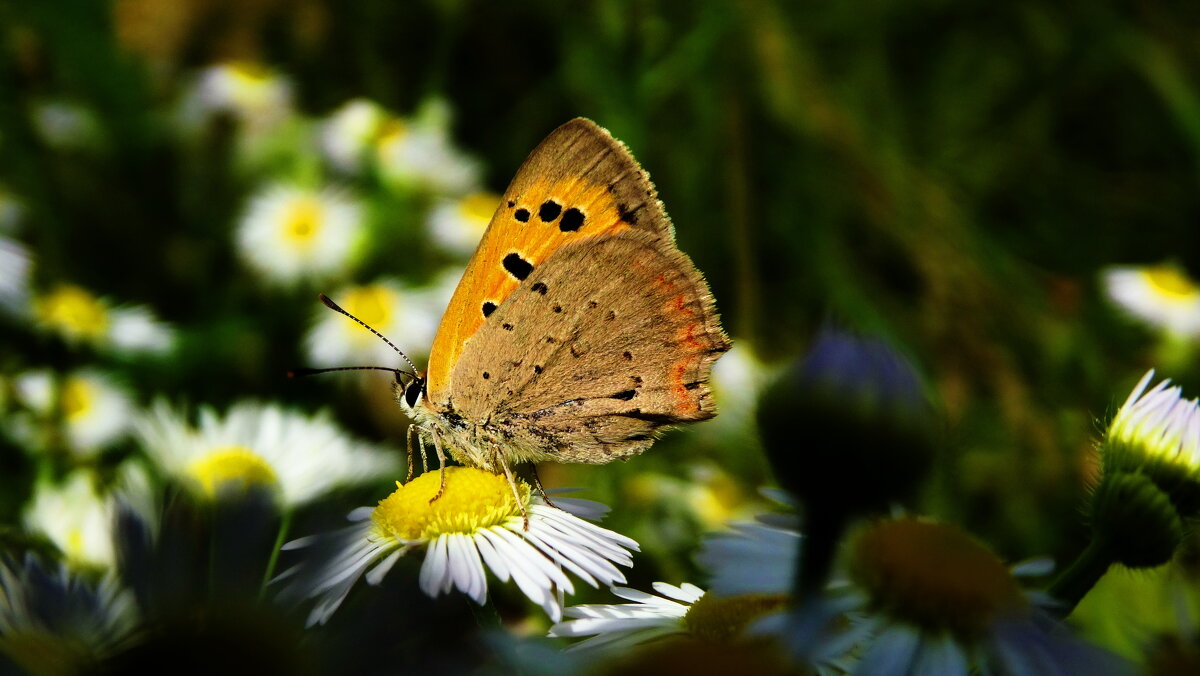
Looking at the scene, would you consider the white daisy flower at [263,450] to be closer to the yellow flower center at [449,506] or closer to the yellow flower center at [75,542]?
the yellow flower center at [75,542]

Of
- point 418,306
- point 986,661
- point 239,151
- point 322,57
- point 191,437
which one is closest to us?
point 986,661

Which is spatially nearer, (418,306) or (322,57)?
(418,306)

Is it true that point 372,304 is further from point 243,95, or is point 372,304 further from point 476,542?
point 476,542

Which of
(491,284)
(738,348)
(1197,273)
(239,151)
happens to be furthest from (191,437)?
(1197,273)

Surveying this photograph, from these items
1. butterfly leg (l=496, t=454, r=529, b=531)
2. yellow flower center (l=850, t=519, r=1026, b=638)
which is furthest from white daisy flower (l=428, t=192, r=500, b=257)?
yellow flower center (l=850, t=519, r=1026, b=638)

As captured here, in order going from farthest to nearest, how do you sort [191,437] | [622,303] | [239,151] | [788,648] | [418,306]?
[239,151], [418,306], [191,437], [622,303], [788,648]

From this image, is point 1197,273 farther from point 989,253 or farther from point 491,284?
point 491,284

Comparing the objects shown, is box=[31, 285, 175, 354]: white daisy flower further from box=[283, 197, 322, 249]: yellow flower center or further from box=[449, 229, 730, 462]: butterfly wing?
box=[449, 229, 730, 462]: butterfly wing
